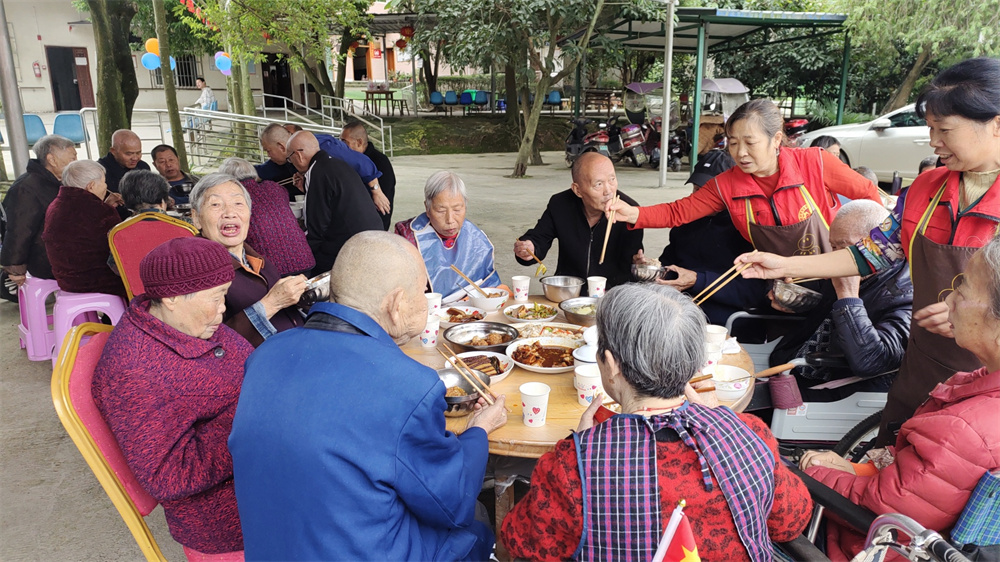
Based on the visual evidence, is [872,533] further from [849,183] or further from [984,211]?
[849,183]

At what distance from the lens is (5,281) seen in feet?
19.1

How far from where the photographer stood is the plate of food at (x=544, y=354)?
2319 millimetres

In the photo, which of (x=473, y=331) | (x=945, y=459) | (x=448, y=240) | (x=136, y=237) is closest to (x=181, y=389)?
(x=473, y=331)

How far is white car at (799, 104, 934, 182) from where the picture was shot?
10.6m

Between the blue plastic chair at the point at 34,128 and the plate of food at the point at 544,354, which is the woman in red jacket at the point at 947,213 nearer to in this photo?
the plate of food at the point at 544,354

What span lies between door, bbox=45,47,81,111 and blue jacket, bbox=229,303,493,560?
1011 inches

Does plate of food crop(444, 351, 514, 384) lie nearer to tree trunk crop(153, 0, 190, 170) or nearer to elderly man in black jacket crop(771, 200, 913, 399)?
elderly man in black jacket crop(771, 200, 913, 399)

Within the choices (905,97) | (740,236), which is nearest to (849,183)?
(740,236)

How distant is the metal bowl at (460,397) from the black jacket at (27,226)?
3959 millimetres

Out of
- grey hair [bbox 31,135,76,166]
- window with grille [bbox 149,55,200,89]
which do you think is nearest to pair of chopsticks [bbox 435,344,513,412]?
grey hair [bbox 31,135,76,166]

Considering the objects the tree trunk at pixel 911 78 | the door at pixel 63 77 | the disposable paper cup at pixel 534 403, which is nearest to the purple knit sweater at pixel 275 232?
the disposable paper cup at pixel 534 403

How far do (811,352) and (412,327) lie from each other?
6.63 feet

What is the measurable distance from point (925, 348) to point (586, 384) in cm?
114

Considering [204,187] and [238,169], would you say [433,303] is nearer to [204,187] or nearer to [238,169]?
[204,187]
